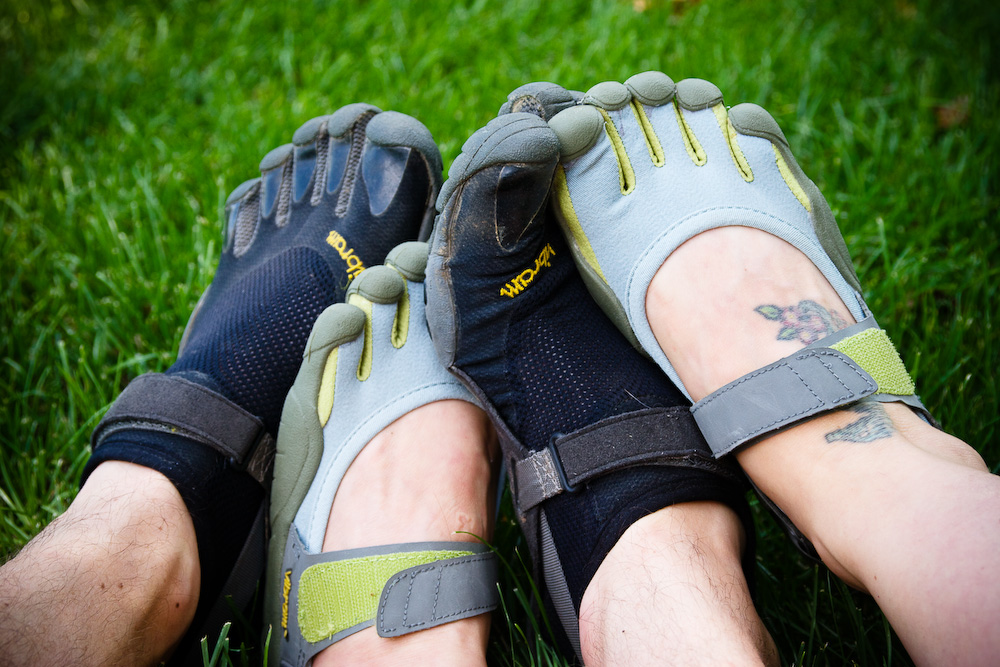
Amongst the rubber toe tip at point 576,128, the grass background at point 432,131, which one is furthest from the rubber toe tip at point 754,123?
the grass background at point 432,131

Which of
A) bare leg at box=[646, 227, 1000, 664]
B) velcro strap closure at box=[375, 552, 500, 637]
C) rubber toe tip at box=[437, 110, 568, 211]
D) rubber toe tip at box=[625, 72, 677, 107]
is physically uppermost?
rubber toe tip at box=[437, 110, 568, 211]

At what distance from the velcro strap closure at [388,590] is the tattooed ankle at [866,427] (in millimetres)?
609

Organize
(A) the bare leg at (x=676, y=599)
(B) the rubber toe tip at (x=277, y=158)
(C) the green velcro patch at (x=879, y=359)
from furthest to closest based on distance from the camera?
(B) the rubber toe tip at (x=277, y=158)
(C) the green velcro patch at (x=879, y=359)
(A) the bare leg at (x=676, y=599)

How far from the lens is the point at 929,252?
1.75 meters

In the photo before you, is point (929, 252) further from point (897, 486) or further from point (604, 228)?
point (897, 486)

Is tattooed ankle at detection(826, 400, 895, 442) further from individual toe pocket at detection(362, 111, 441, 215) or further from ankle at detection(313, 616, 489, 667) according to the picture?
individual toe pocket at detection(362, 111, 441, 215)

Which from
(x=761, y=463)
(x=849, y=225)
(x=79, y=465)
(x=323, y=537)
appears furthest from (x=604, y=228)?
(x=79, y=465)

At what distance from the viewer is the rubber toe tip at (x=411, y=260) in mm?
1399

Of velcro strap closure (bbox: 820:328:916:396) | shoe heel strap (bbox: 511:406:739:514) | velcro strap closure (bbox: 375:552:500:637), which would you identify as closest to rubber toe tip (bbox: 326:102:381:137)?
shoe heel strap (bbox: 511:406:739:514)

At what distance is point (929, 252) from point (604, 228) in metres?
0.99

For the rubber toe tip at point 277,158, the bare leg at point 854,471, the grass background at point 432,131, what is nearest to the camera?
the bare leg at point 854,471

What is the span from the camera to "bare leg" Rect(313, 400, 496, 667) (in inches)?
43.9

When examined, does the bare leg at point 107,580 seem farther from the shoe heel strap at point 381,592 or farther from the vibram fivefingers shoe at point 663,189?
the vibram fivefingers shoe at point 663,189

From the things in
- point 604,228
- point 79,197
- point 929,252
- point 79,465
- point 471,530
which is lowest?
point 929,252
